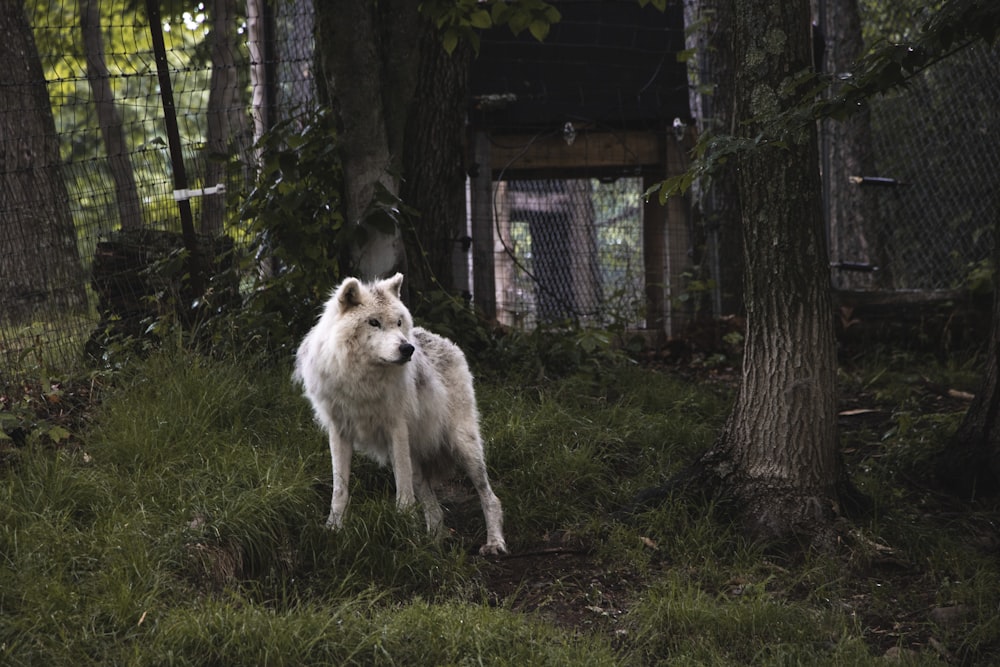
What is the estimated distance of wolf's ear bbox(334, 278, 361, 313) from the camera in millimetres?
4605

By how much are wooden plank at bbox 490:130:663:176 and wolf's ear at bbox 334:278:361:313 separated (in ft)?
13.1

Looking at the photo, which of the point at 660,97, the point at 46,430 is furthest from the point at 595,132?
the point at 46,430

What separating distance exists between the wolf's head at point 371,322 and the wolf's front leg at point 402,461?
1.24ft

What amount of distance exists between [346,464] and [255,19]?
4.04m

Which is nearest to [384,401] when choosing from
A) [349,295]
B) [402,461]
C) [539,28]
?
[402,461]

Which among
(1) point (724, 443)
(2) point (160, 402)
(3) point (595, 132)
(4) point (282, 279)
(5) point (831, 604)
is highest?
(3) point (595, 132)

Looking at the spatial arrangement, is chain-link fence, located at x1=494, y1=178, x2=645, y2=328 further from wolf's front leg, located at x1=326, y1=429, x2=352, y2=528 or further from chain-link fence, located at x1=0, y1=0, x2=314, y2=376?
wolf's front leg, located at x1=326, y1=429, x2=352, y2=528

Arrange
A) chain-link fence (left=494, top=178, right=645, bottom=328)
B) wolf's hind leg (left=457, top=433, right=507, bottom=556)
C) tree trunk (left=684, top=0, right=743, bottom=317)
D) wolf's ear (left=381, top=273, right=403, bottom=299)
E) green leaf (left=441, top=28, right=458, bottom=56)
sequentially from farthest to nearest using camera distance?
1. chain-link fence (left=494, top=178, right=645, bottom=328)
2. tree trunk (left=684, top=0, right=743, bottom=317)
3. green leaf (left=441, top=28, right=458, bottom=56)
4. wolf's ear (left=381, top=273, right=403, bottom=299)
5. wolf's hind leg (left=457, top=433, right=507, bottom=556)

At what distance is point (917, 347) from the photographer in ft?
26.1

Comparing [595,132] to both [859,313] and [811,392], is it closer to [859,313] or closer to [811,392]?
[859,313]

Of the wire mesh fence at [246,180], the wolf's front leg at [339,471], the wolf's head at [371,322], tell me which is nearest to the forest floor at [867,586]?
the wolf's front leg at [339,471]

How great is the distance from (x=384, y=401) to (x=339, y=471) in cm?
40

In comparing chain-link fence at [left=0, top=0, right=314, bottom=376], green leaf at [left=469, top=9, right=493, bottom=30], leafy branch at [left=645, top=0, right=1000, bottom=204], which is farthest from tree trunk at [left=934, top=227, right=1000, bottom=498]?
chain-link fence at [left=0, top=0, right=314, bottom=376]

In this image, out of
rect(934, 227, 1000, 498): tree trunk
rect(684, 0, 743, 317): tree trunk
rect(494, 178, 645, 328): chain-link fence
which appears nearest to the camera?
rect(934, 227, 1000, 498): tree trunk
